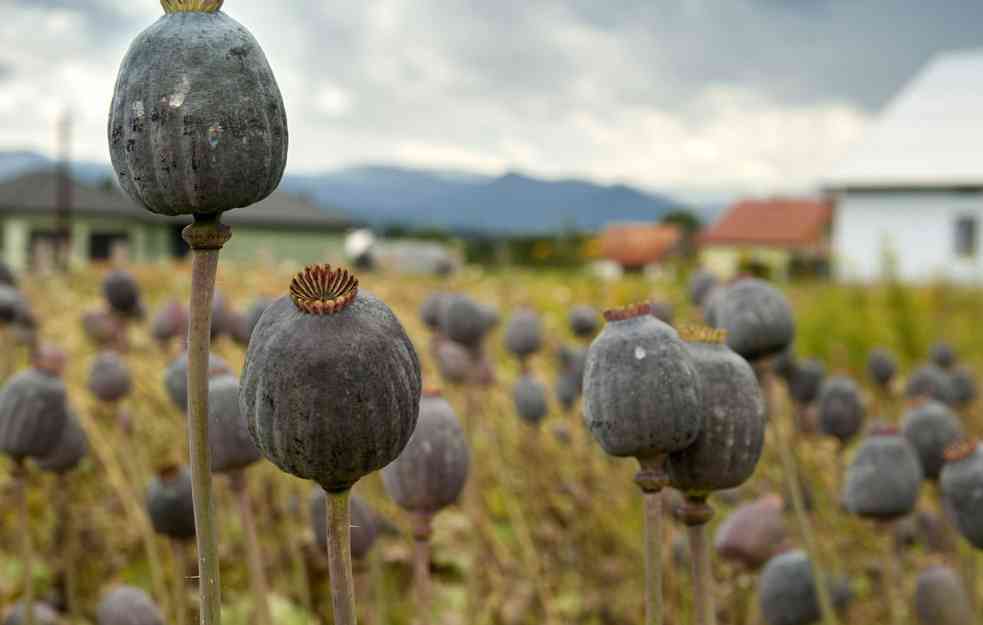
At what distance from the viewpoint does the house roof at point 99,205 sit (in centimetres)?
3700

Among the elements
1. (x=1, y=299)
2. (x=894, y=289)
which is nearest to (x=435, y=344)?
(x=1, y=299)

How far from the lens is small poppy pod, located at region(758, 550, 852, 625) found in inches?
68.4

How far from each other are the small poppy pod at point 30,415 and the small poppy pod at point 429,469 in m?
0.52

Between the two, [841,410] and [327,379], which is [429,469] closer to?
[327,379]

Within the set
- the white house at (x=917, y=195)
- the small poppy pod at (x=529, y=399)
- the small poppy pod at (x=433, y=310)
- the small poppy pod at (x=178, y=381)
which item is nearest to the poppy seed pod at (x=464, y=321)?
the small poppy pod at (x=433, y=310)

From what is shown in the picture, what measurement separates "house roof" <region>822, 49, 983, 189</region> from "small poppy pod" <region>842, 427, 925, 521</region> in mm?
25031

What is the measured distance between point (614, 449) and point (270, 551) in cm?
216

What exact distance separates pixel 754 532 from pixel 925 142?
26.1m

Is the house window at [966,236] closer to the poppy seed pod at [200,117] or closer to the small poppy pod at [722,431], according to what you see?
the small poppy pod at [722,431]

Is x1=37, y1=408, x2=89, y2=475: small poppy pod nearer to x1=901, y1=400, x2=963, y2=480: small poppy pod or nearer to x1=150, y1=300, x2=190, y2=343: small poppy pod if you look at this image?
x1=150, y1=300, x2=190, y2=343: small poppy pod

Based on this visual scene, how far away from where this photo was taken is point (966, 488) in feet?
Result: 4.53

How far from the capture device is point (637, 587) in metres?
2.93

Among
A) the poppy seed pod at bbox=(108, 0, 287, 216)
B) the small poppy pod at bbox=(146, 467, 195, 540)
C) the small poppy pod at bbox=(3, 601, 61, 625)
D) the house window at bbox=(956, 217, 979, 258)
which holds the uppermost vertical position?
the house window at bbox=(956, 217, 979, 258)

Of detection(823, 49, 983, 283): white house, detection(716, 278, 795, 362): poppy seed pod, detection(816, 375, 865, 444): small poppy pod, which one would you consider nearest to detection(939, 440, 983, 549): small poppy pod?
detection(716, 278, 795, 362): poppy seed pod
